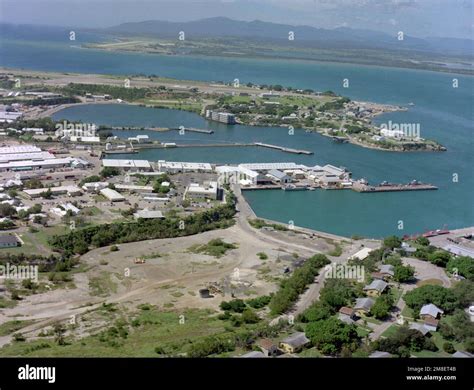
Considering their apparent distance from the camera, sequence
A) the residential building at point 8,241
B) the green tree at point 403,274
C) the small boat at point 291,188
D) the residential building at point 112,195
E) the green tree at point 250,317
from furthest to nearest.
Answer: the small boat at point 291,188 < the residential building at point 112,195 < the residential building at point 8,241 < the green tree at point 403,274 < the green tree at point 250,317

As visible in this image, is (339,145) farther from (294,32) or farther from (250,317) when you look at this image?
(250,317)

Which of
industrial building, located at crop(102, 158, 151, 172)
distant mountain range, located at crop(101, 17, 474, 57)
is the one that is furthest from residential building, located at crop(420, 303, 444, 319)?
industrial building, located at crop(102, 158, 151, 172)

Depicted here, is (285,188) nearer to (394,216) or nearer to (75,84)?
(394,216)

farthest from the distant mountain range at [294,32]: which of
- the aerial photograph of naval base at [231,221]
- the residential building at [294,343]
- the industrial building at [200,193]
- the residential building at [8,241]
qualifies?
the residential building at [8,241]

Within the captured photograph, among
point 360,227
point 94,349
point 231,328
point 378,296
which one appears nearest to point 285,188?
point 360,227

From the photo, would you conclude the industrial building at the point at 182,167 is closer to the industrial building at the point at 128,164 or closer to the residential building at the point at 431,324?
the industrial building at the point at 128,164

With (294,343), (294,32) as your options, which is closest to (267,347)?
(294,343)
